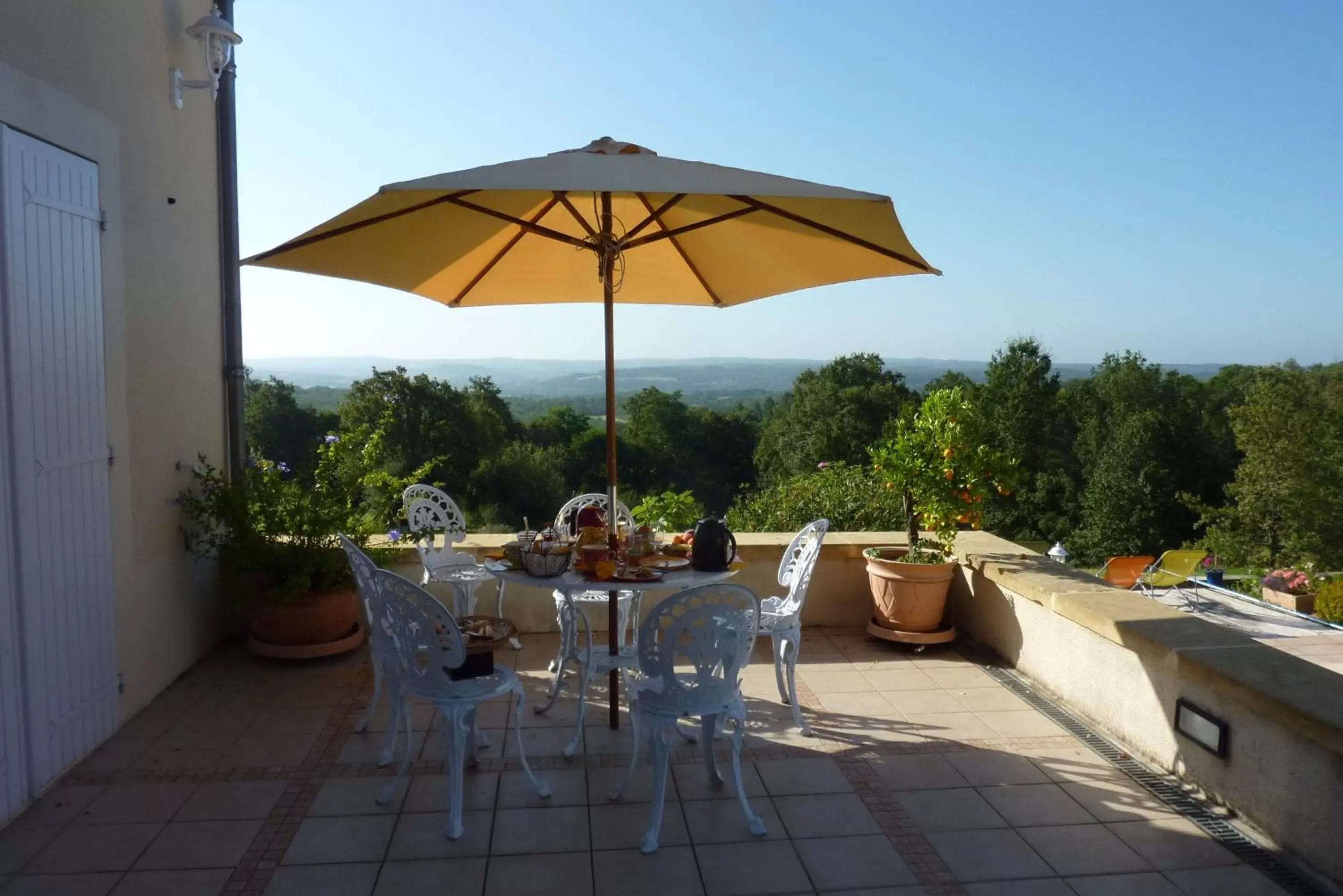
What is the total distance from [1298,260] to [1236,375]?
466cm

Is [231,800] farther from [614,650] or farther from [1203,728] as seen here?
[1203,728]

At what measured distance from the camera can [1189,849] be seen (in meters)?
2.65

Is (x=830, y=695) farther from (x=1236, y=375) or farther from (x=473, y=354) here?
(x=1236, y=375)

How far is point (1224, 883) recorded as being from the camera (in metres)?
2.46

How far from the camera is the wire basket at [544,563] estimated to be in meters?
3.24

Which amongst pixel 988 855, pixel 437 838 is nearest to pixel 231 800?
pixel 437 838

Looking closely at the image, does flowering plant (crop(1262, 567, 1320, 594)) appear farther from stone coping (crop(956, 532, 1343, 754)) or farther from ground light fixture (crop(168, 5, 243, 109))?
ground light fixture (crop(168, 5, 243, 109))

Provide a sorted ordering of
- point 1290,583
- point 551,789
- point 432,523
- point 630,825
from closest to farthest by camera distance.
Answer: point 630,825, point 551,789, point 432,523, point 1290,583

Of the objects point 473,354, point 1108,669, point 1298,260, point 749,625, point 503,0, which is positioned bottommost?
point 1108,669

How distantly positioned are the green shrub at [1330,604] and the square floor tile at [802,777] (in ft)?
37.9

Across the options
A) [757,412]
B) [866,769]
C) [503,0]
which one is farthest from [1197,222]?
[866,769]

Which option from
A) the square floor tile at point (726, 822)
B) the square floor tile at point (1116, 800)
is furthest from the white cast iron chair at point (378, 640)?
the square floor tile at point (1116, 800)

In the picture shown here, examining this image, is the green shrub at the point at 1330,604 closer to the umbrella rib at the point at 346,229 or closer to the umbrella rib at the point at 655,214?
the umbrella rib at the point at 655,214

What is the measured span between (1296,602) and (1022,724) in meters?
12.9
